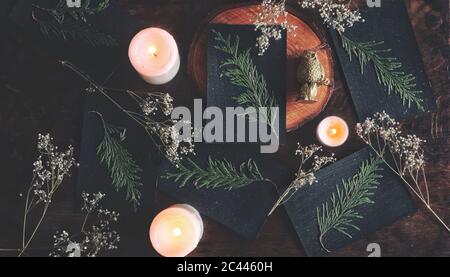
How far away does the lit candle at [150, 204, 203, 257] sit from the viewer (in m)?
0.85

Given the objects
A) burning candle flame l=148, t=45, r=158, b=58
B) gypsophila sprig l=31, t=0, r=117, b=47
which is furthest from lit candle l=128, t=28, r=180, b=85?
gypsophila sprig l=31, t=0, r=117, b=47

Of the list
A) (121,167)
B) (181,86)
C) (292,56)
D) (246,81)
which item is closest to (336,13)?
(292,56)

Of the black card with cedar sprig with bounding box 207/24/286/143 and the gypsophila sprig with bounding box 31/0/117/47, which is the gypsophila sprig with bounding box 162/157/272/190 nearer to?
the black card with cedar sprig with bounding box 207/24/286/143

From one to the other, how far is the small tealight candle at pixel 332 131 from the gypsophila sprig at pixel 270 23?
0.19 meters

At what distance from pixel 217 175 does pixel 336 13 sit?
1.35 ft

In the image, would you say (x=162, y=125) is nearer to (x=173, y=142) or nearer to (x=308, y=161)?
(x=173, y=142)

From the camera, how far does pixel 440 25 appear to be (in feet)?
3.15

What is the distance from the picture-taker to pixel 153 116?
0.95 metres

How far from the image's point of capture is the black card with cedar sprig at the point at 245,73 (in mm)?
923

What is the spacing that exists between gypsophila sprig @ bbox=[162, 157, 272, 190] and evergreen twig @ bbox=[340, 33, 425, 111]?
31cm

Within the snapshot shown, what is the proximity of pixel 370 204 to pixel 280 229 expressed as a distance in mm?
194

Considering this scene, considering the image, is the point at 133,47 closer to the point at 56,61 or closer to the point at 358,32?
the point at 56,61

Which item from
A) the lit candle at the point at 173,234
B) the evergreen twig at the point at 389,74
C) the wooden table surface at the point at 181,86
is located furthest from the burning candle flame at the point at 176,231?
the evergreen twig at the point at 389,74

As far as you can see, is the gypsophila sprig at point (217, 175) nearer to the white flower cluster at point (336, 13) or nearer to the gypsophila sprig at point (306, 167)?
the gypsophila sprig at point (306, 167)
